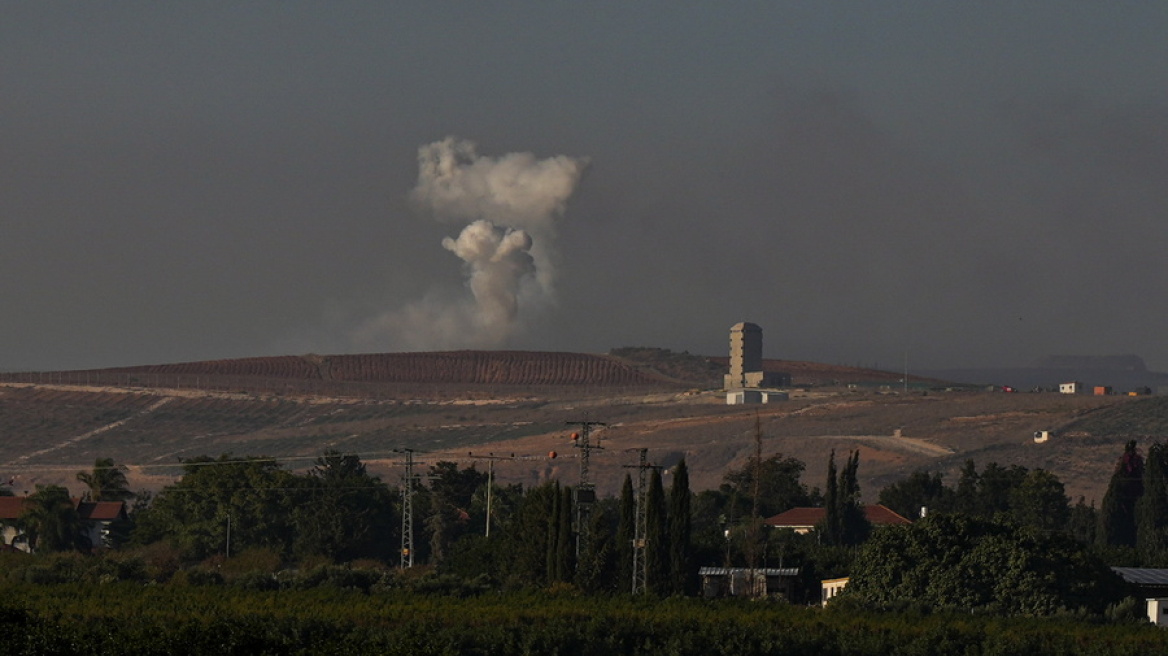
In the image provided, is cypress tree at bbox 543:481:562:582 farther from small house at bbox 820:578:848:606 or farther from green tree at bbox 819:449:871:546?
green tree at bbox 819:449:871:546

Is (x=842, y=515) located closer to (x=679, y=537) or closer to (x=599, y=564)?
(x=679, y=537)

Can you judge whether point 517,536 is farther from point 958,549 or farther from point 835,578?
point 958,549

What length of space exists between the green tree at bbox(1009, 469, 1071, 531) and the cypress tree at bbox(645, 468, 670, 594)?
56684 mm

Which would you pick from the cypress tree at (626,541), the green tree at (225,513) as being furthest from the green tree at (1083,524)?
the green tree at (225,513)

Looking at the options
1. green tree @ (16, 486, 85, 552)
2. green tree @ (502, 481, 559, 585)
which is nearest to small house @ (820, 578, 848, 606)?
green tree @ (502, 481, 559, 585)

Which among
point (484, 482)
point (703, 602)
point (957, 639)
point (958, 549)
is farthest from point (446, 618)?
point (484, 482)

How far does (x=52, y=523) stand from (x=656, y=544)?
52.0 meters

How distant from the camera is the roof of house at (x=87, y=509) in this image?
5768 inches

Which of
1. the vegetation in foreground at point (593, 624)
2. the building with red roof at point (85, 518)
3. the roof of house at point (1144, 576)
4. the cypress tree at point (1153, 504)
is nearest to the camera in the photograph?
the vegetation in foreground at point (593, 624)

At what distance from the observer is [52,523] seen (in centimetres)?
13475

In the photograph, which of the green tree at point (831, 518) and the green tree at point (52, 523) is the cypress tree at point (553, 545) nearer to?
the green tree at point (831, 518)

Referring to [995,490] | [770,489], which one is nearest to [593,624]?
[995,490]

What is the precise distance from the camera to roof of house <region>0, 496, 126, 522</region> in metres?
146

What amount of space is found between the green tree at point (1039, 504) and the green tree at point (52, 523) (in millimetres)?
66726
